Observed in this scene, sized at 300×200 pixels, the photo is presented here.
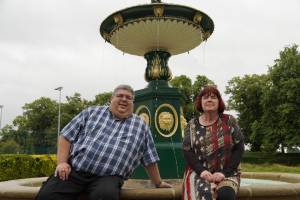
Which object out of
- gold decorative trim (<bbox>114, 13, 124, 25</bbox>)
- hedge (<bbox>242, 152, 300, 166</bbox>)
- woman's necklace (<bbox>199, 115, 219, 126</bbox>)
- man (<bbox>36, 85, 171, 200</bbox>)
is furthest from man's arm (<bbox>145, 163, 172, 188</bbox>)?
hedge (<bbox>242, 152, 300, 166</bbox>)

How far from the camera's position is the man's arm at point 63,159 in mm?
3555

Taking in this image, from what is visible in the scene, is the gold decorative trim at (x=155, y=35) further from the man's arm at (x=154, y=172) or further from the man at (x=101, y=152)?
the man's arm at (x=154, y=172)

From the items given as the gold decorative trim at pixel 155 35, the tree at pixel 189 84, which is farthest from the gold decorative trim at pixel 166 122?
the tree at pixel 189 84

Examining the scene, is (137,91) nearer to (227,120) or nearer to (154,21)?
(154,21)

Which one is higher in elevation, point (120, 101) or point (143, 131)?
point (120, 101)

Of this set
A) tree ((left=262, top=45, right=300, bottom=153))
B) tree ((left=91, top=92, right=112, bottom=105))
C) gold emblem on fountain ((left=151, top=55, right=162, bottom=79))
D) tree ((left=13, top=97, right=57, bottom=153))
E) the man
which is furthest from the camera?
tree ((left=13, top=97, right=57, bottom=153))

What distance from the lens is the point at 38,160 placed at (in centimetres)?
1409

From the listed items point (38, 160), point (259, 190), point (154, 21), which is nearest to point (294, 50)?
point (38, 160)

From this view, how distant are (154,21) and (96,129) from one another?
484 cm

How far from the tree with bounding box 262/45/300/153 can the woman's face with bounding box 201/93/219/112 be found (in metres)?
28.5

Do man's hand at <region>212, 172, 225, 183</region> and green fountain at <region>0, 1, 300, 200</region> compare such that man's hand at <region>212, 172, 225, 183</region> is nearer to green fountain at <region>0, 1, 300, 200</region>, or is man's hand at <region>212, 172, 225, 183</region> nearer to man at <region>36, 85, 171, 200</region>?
man at <region>36, 85, 171, 200</region>

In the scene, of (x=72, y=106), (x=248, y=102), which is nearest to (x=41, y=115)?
(x=72, y=106)

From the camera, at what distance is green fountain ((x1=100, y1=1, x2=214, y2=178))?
8.20 m

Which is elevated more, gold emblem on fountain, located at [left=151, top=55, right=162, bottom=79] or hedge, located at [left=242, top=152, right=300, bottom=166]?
gold emblem on fountain, located at [left=151, top=55, right=162, bottom=79]
